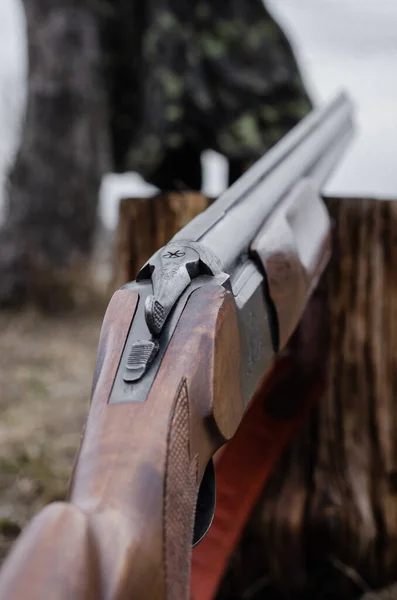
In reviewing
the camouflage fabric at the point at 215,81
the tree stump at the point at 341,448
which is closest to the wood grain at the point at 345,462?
the tree stump at the point at 341,448

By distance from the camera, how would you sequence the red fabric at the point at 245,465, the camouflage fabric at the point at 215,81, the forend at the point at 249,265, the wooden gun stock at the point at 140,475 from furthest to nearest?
the camouflage fabric at the point at 215,81 → the red fabric at the point at 245,465 → the forend at the point at 249,265 → the wooden gun stock at the point at 140,475

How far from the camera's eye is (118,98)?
441 centimetres

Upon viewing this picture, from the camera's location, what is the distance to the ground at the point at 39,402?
1817 mm

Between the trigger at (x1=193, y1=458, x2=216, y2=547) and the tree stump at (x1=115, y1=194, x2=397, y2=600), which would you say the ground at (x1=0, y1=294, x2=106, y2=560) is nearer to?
the tree stump at (x1=115, y1=194, x2=397, y2=600)

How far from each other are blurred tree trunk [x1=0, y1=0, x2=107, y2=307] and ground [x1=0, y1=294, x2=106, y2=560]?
0.86 ft

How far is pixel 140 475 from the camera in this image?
587mm

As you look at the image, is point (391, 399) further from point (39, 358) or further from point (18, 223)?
point (18, 223)

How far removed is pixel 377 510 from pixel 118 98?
3376 mm

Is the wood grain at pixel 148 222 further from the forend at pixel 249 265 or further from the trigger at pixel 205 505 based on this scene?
the trigger at pixel 205 505

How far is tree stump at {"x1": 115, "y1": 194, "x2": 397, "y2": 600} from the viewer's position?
1.58 m

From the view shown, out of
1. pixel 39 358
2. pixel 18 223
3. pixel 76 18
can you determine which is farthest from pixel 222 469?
pixel 76 18

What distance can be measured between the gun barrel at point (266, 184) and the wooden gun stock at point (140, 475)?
14 centimetres

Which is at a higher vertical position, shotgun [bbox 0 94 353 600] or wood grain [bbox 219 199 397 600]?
shotgun [bbox 0 94 353 600]

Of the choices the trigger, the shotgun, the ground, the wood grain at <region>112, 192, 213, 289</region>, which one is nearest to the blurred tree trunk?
the ground
